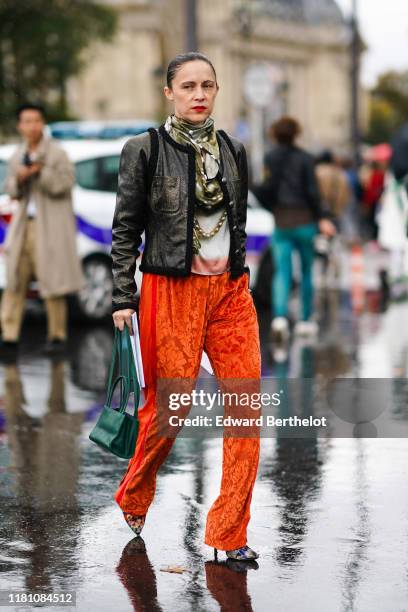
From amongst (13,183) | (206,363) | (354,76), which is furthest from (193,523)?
(354,76)

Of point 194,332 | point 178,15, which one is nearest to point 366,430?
point 194,332

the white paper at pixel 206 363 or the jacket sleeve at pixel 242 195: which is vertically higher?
the jacket sleeve at pixel 242 195

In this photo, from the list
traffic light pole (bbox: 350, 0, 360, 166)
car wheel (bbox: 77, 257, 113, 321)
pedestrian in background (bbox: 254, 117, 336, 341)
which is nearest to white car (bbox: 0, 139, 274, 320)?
car wheel (bbox: 77, 257, 113, 321)

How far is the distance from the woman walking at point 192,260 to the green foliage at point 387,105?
78135 millimetres

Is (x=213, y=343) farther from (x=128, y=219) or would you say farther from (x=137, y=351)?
(x=128, y=219)

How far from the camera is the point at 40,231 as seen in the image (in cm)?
1180

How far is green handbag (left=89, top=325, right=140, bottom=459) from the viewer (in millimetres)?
5523

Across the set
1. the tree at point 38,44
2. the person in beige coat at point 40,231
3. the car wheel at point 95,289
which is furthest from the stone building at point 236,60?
the person in beige coat at point 40,231

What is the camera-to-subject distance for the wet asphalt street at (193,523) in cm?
518

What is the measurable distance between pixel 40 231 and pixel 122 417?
6433 mm

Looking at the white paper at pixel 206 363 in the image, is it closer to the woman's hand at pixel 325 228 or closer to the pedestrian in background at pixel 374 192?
the woman's hand at pixel 325 228

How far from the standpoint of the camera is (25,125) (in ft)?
37.9

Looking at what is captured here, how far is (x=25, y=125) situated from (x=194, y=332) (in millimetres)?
6282

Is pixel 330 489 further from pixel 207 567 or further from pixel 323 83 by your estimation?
pixel 323 83
